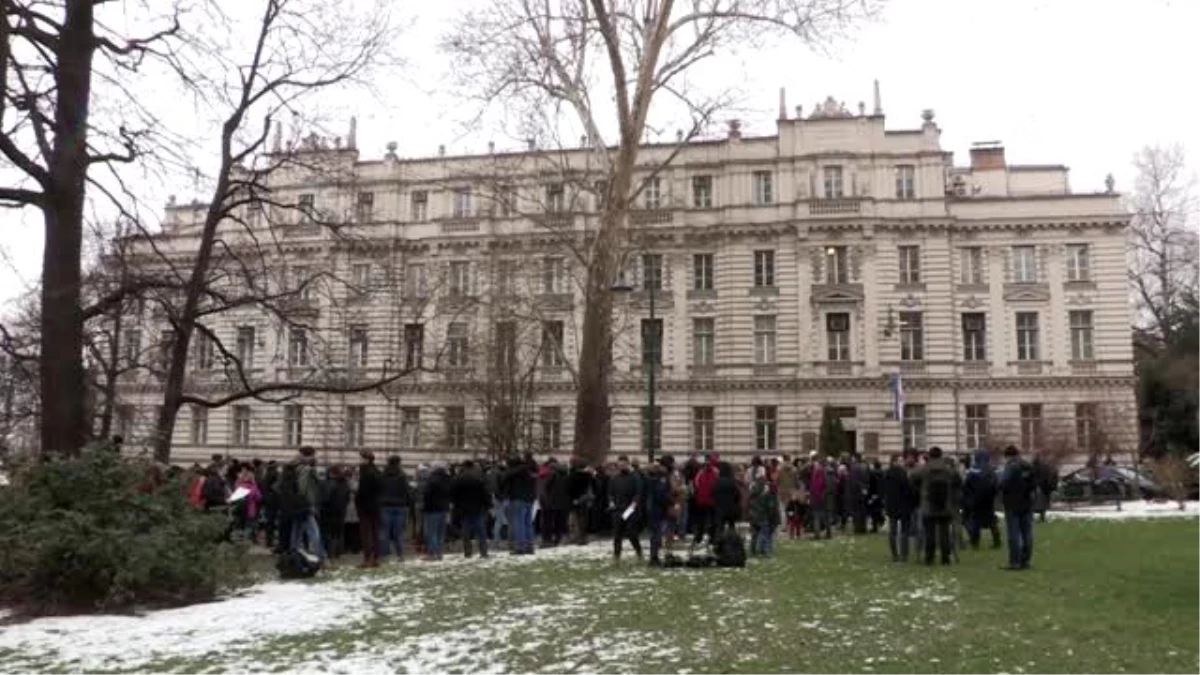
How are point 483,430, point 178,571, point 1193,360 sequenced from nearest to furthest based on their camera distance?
1. point 178,571
2. point 483,430
3. point 1193,360

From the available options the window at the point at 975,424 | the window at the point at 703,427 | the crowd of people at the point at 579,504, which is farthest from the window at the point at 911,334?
the crowd of people at the point at 579,504

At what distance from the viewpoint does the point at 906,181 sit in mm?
53625

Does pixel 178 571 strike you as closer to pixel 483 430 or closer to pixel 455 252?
pixel 483 430

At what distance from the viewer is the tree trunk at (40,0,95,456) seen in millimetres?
14859

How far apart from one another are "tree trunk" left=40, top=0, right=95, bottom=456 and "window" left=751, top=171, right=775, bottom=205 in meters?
43.1

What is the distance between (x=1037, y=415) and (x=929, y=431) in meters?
5.58

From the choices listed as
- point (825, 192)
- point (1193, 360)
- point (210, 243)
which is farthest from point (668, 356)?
point (210, 243)

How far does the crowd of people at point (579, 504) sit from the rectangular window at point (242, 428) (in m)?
39.6

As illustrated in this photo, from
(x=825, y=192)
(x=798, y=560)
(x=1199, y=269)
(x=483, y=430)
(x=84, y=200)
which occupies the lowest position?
(x=798, y=560)

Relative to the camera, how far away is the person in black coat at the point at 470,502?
1803 cm

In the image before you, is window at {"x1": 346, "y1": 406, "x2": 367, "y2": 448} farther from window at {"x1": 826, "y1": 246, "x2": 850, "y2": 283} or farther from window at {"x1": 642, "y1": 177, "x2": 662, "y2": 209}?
window at {"x1": 826, "y1": 246, "x2": 850, "y2": 283}

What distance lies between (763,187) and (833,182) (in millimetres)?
3735

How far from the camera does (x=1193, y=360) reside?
4669 cm

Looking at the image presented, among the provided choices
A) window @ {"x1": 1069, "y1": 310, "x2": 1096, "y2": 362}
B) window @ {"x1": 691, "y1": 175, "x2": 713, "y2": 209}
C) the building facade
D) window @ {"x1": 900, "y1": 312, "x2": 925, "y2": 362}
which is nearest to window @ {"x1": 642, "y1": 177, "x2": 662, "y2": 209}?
the building facade
